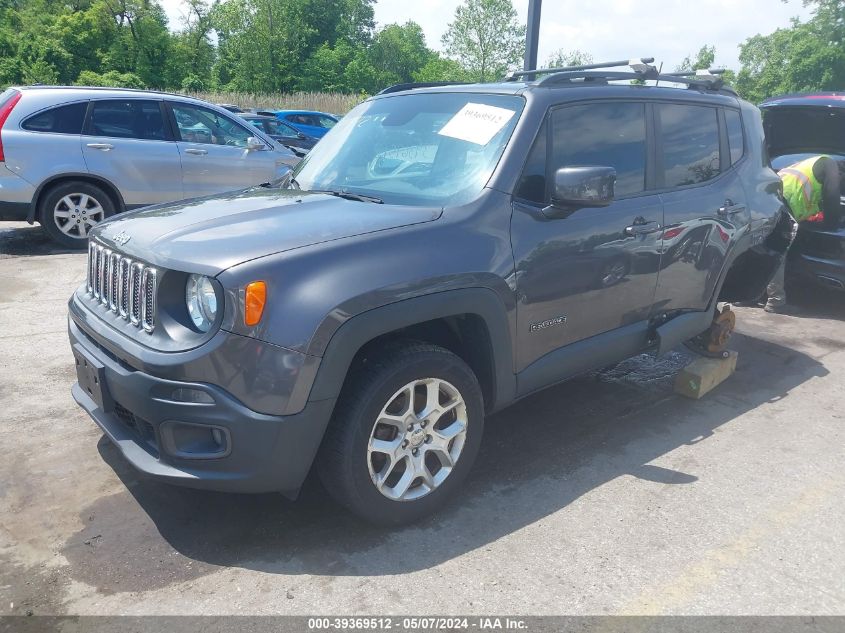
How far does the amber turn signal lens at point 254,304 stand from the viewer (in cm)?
244

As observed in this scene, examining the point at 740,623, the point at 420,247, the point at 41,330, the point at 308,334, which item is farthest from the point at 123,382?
the point at 41,330

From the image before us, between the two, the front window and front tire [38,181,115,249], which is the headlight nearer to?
front tire [38,181,115,249]

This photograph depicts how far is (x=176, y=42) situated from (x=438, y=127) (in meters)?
58.6

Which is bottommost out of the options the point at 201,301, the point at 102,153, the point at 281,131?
the point at 201,301

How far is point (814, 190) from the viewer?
6.09 m

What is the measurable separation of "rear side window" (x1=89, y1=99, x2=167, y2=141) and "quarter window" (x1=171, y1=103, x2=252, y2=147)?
230 mm

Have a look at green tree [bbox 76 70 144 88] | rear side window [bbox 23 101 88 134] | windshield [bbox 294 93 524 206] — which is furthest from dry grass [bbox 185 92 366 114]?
windshield [bbox 294 93 524 206]

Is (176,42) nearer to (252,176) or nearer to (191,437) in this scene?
(252,176)

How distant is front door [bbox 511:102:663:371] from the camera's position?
322cm

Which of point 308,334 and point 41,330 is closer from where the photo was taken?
point 308,334

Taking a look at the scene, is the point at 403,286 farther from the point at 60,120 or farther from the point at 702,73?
the point at 60,120

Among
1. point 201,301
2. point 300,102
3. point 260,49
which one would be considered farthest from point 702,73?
point 260,49

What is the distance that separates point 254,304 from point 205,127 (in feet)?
21.9

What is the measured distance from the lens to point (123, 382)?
8.75ft
